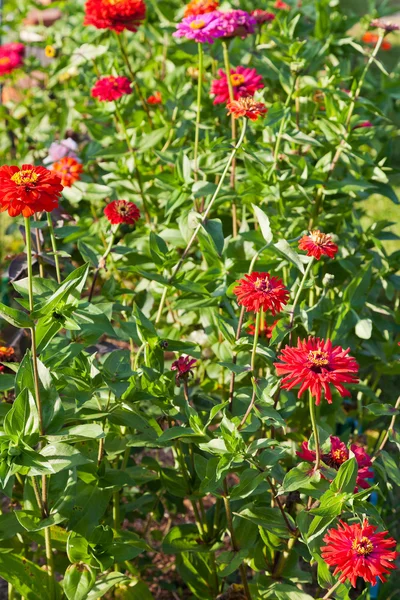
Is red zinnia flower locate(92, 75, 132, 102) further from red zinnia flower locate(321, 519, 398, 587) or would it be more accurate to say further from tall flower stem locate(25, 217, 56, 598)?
red zinnia flower locate(321, 519, 398, 587)

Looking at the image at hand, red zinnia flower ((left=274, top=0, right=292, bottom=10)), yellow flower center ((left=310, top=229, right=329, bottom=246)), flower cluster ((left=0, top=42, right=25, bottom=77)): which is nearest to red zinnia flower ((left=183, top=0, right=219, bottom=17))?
red zinnia flower ((left=274, top=0, right=292, bottom=10))

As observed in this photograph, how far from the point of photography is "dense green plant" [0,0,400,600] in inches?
50.1

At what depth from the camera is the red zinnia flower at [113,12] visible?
1922 millimetres

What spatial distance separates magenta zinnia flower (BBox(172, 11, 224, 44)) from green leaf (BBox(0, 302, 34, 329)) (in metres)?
0.90

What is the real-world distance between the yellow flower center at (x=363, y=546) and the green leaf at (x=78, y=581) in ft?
1.68

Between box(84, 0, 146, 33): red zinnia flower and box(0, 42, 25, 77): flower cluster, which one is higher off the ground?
box(84, 0, 146, 33): red zinnia flower

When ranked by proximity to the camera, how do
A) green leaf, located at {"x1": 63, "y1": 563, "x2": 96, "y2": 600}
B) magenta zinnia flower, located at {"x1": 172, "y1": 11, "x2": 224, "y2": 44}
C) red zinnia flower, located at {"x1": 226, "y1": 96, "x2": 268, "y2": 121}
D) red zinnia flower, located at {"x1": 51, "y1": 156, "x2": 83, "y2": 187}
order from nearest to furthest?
1. green leaf, located at {"x1": 63, "y1": 563, "x2": 96, "y2": 600}
2. red zinnia flower, located at {"x1": 226, "y1": 96, "x2": 268, "y2": 121}
3. magenta zinnia flower, located at {"x1": 172, "y1": 11, "x2": 224, "y2": 44}
4. red zinnia flower, located at {"x1": 51, "y1": 156, "x2": 83, "y2": 187}

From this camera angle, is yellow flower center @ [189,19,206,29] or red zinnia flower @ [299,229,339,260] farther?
yellow flower center @ [189,19,206,29]

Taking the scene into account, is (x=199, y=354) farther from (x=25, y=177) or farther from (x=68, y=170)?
(x=68, y=170)

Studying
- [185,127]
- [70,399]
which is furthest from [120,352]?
[185,127]

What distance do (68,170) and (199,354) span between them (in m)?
0.83

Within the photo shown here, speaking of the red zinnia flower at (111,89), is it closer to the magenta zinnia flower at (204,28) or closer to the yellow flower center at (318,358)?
the magenta zinnia flower at (204,28)

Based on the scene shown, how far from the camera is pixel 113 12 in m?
1.92

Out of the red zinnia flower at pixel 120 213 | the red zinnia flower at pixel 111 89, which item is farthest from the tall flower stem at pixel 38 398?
the red zinnia flower at pixel 111 89
